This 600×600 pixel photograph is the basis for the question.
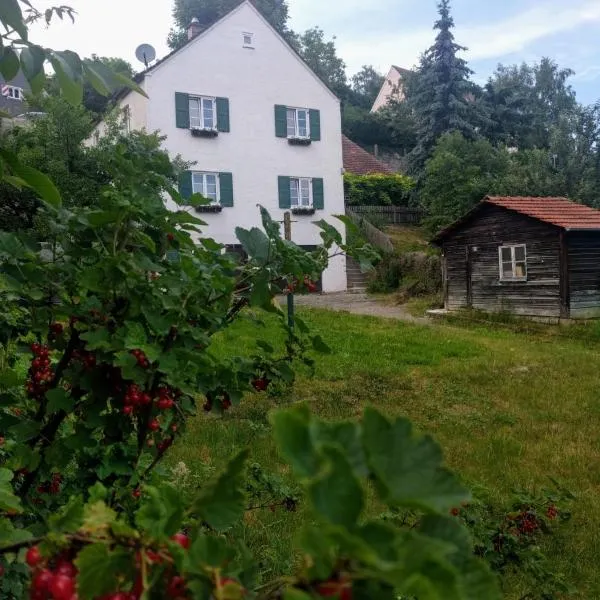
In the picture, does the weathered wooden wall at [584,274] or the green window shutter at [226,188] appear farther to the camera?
the green window shutter at [226,188]

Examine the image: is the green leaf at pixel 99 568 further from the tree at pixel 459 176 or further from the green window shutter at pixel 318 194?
the tree at pixel 459 176

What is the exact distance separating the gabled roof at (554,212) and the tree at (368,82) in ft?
125

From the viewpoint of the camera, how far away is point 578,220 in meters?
13.8

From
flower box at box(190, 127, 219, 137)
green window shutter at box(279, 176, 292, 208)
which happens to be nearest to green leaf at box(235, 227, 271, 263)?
flower box at box(190, 127, 219, 137)

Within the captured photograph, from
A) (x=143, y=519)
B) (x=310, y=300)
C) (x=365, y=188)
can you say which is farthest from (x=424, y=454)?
(x=365, y=188)

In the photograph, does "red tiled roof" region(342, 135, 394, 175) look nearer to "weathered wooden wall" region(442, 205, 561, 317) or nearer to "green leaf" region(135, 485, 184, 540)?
"weathered wooden wall" region(442, 205, 561, 317)

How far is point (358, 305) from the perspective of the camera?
60.3ft

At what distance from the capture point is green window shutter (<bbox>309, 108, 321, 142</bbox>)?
72.2ft

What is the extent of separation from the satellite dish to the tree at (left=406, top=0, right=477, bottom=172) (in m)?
13.4

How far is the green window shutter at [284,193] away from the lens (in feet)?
70.8

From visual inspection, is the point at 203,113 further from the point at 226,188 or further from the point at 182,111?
the point at 226,188

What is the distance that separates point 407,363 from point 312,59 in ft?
133

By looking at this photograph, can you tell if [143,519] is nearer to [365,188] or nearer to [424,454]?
[424,454]

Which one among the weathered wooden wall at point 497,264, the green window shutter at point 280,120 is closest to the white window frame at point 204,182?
the green window shutter at point 280,120
